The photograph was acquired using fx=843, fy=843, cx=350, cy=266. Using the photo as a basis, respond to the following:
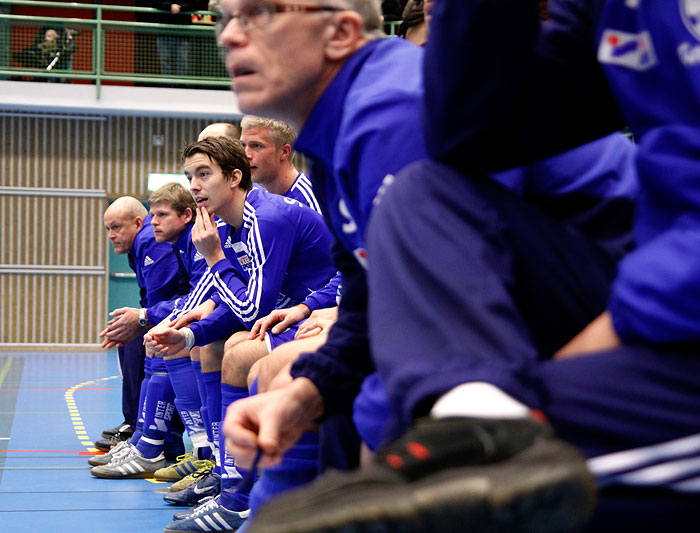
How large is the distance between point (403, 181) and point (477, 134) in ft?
0.28

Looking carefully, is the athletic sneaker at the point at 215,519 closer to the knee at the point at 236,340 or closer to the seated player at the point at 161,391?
the knee at the point at 236,340

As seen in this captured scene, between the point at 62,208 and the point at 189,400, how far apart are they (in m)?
9.01

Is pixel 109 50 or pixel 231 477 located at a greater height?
pixel 109 50

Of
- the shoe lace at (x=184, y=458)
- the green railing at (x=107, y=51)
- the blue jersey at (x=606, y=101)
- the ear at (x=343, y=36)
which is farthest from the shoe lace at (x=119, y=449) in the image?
the green railing at (x=107, y=51)

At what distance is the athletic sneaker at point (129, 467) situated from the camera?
394cm

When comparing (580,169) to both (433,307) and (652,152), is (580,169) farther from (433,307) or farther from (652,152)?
(433,307)

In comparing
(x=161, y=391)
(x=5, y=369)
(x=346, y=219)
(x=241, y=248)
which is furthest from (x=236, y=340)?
(x=5, y=369)

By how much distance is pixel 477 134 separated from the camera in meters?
0.79

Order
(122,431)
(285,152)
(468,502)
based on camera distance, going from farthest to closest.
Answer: (122,431) → (285,152) → (468,502)

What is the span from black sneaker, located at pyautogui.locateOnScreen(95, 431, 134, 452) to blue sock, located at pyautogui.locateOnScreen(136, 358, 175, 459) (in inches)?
24.3

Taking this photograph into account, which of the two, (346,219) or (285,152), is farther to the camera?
(285,152)

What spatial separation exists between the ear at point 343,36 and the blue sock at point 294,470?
2.07ft

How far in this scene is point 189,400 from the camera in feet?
12.7

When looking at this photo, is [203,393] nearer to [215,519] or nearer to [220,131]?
[215,519]
